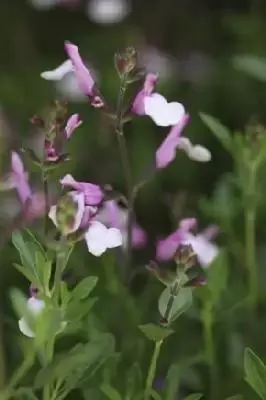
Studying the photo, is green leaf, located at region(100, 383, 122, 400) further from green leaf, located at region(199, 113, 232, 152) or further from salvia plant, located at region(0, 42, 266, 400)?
green leaf, located at region(199, 113, 232, 152)

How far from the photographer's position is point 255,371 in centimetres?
49

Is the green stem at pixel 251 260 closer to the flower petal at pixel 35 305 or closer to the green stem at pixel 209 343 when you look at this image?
the green stem at pixel 209 343

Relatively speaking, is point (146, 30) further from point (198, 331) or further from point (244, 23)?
point (198, 331)

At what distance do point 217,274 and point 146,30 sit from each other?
83 centimetres

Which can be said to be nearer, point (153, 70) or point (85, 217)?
point (85, 217)

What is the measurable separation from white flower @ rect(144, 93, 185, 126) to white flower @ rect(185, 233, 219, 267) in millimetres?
93

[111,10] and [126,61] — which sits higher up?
[126,61]

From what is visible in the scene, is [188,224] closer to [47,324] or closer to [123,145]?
[123,145]

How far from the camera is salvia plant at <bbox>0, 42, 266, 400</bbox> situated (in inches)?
18.8

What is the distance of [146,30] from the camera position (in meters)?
1.38

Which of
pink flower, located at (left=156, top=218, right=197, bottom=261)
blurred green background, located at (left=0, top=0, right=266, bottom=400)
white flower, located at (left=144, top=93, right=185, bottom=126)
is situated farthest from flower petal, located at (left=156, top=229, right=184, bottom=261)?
blurred green background, located at (left=0, top=0, right=266, bottom=400)

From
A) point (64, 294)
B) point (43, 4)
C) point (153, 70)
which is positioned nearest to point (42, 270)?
point (64, 294)

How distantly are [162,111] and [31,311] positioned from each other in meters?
0.14

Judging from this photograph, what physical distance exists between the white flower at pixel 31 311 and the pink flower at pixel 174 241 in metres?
0.14
